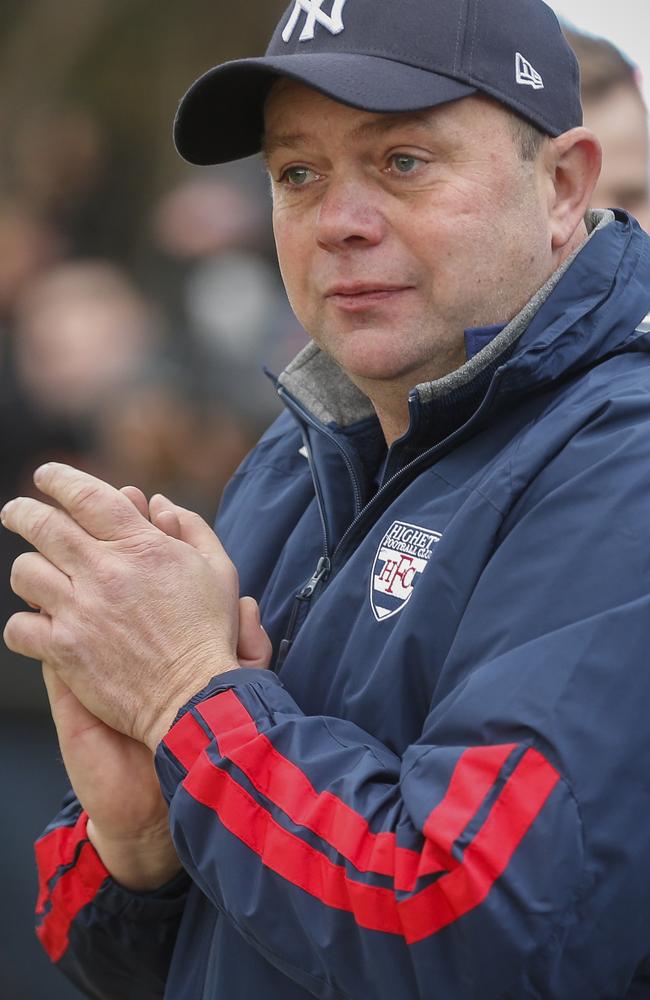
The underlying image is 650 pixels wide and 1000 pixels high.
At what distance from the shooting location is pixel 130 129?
166 inches

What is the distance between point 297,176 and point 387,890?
37.0 inches

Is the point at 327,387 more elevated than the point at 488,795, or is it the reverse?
the point at 327,387

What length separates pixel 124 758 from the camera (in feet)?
5.21

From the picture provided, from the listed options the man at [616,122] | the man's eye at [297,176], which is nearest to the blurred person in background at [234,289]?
the man at [616,122]

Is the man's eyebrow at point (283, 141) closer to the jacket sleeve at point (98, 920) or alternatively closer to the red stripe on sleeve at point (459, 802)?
the red stripe on sleeve at point (459, 802)

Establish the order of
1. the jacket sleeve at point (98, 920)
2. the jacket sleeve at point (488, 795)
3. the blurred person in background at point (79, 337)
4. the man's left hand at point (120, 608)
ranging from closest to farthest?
the jacket sleeve at point (488, 795) → the man's left hand at point (120, 608) → the jacket sleeve at point (98, 920) → the blurred person in background at point (79, 337)

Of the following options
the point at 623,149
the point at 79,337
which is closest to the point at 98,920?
the point at 623,149

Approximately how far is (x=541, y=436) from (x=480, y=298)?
0.25 m

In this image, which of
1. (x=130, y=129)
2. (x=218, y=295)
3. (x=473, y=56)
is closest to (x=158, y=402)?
(x=218, y=295)

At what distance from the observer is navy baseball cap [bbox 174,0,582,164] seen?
1.50m

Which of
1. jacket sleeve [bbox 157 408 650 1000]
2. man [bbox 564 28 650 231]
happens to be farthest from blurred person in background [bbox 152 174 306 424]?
jacket sleeve [bbox 157 408 650 1000]

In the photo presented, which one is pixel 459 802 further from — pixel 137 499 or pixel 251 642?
pixel 137 499

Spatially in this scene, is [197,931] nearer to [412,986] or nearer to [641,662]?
[412,986]

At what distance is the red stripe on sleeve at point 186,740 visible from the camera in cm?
135
